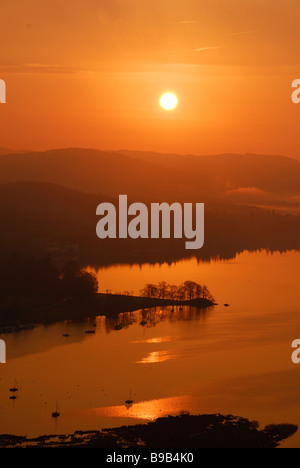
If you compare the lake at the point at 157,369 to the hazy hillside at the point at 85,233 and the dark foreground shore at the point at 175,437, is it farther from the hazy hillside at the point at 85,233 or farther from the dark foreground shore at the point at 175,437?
the hazy hillside at the point at 85,233

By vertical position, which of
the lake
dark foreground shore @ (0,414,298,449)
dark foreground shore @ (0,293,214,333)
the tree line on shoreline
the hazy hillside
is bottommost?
dark foreground shore @ (0,414,298,449)

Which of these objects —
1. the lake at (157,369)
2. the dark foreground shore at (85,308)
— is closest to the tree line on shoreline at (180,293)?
the dark foreground shore at (85,308)

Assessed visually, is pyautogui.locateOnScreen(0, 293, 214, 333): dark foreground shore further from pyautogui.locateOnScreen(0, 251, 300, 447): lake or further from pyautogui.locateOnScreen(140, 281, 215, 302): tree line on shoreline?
pyautogui.locateOnScreen(0, 251, 300, 447): lake

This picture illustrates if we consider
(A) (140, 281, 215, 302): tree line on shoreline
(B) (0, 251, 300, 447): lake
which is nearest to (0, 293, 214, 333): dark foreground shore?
(A) (140, 281, 215, 302): tree line on shoreline

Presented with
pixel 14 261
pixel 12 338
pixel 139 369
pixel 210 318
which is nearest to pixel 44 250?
pixel 14 261

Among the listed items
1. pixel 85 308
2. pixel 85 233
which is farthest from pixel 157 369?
pixel 85 233

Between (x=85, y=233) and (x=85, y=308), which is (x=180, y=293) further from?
(x=85, y=233)
